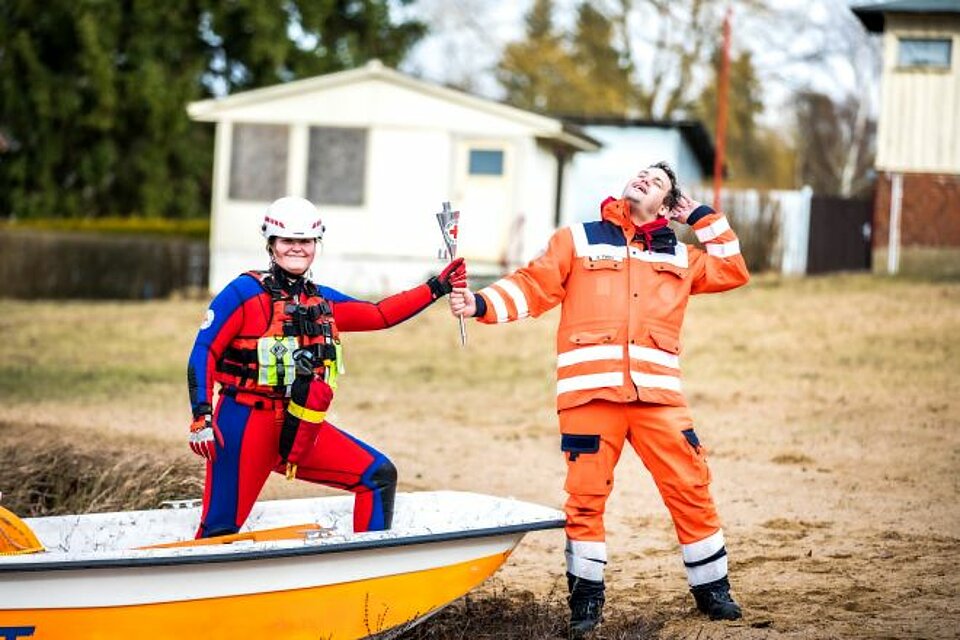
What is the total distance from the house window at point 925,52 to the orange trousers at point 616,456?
1992 cm

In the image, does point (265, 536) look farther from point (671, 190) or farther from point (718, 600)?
point (671, 190)

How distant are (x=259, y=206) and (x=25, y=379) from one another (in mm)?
10179

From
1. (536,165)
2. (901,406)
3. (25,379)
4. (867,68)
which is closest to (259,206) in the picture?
(536,165)

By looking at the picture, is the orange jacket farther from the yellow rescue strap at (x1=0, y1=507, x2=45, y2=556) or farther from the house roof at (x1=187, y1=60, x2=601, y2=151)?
the house roof at (x1=187, y1=60, x2=601, y2=151)

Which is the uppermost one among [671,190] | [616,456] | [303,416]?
[671,190]

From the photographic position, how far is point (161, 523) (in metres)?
7.72

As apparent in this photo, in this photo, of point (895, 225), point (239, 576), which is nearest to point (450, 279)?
point (239, 576)

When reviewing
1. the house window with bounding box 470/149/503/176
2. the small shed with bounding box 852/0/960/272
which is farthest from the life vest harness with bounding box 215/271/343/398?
the house window with bounding box 470/149/503/176

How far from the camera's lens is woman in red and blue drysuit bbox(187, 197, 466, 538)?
707cm

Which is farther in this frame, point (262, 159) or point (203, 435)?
point (262, 159)

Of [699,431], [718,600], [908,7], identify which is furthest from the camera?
[908,7]

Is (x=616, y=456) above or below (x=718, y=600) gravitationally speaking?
above

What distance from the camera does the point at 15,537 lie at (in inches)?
278

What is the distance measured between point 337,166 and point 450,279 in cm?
2003
